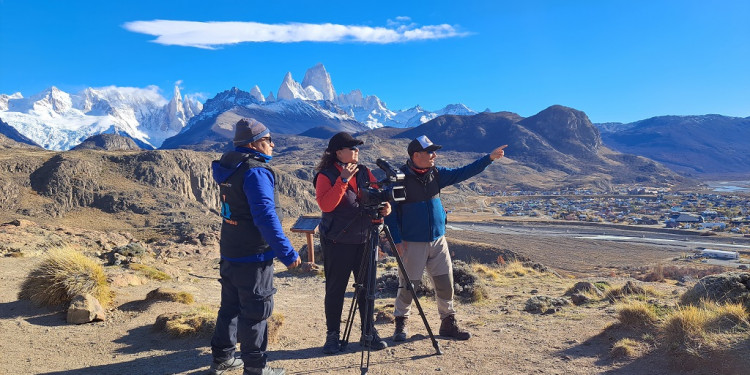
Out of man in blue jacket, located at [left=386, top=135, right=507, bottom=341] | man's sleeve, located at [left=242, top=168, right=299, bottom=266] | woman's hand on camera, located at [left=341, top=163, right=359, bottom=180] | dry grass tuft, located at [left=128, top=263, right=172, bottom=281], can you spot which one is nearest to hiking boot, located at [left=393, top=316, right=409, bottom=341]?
man in blue jacket, located at [left=386, top=135, right=507, bottom=341]

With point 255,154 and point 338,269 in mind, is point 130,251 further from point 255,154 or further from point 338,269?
point 255,154

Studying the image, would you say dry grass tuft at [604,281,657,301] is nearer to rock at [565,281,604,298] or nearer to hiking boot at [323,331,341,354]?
rock at [565,281,604,298]

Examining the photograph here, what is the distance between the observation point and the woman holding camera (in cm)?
386

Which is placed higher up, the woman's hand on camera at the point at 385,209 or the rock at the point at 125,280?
the woman's hand on camera at the point at 385,209

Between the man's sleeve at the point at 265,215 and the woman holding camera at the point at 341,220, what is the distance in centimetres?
66

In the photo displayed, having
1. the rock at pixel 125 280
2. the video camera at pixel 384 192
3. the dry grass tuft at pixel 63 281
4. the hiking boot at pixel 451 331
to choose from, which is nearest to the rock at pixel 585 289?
the hiking boot at pixel 451 331

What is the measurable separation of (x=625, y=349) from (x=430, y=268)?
1.89 m

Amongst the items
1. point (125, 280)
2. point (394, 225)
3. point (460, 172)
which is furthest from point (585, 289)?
point (125, 280)

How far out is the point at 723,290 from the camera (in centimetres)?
487

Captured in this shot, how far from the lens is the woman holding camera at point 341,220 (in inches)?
152

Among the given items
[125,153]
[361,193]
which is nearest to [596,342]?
[361,193]

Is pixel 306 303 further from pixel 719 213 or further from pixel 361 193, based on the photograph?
pixel 719 213

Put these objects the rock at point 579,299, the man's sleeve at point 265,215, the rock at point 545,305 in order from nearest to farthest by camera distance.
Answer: the man's sleeve at point 265,215, the rock at point 545,305, the rock at point 579,299

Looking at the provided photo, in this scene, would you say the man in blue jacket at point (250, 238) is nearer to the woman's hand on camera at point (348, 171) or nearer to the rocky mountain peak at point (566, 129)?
the woman's hand on camera at point (348, 171)
